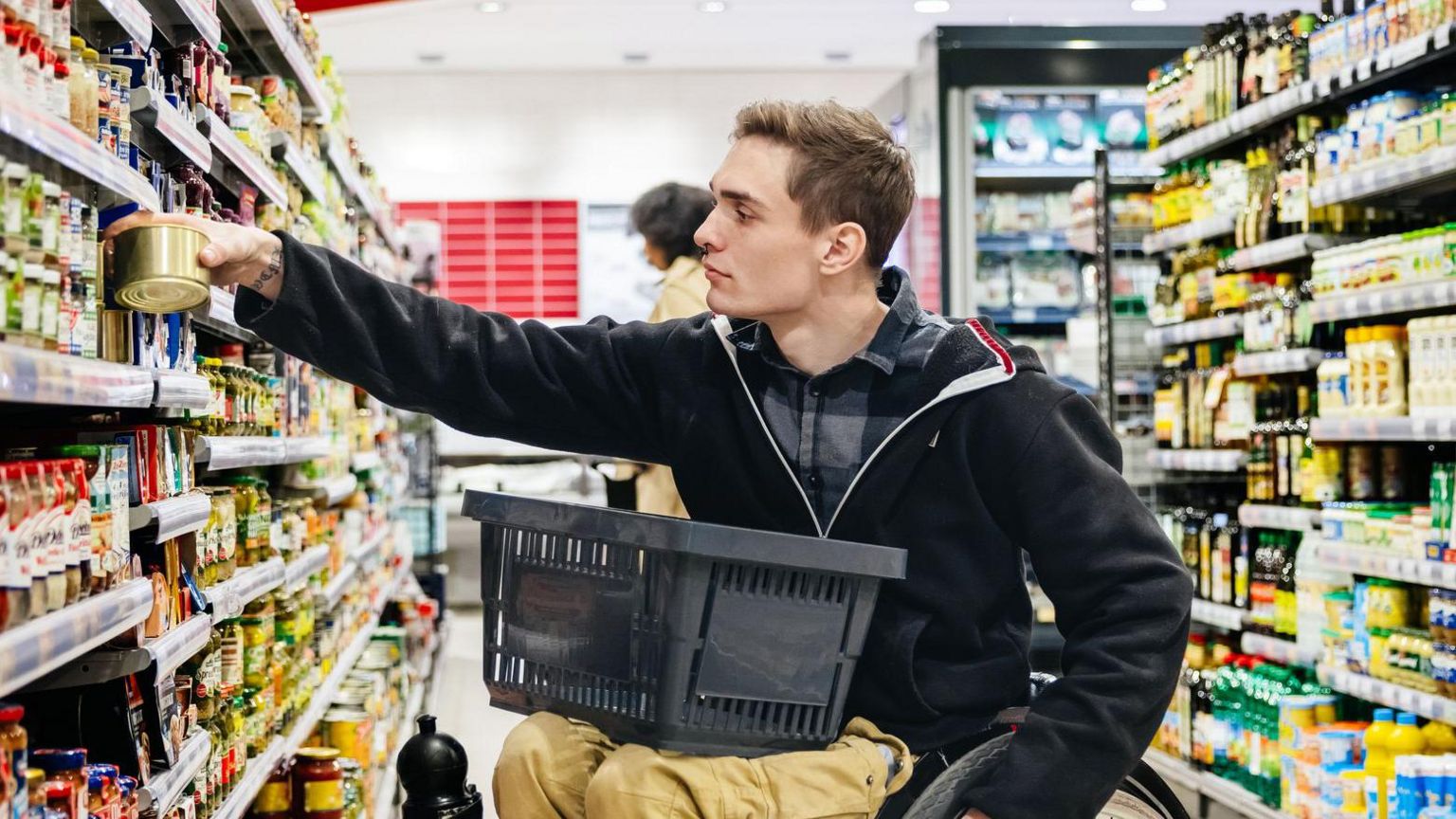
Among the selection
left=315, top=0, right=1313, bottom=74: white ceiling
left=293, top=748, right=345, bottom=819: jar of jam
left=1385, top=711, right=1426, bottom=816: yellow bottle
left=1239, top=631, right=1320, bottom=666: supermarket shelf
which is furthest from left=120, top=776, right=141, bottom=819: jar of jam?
left=315, top=0, right=1313, bottom=74: white ceiling

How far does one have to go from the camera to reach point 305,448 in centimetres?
355

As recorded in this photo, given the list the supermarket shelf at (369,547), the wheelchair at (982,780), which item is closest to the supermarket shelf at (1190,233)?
the supermarket shelf at (369,547)

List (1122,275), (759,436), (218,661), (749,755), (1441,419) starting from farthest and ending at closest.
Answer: (1122,275)
(1441,419)
(218,661)
(759,436)
(749,755)

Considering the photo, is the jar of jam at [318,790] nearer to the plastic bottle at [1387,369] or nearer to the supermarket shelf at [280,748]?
the supermarket shelf at [280,748]

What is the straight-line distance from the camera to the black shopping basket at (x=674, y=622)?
1869mm

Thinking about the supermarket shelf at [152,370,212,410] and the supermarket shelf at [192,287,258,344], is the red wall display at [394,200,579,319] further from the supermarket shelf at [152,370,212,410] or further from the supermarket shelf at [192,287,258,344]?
the supermarket shelf at [152,370,212,410]

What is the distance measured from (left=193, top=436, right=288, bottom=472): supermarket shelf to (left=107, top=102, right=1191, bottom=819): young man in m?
0.40

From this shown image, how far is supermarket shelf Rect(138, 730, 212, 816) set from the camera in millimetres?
2064

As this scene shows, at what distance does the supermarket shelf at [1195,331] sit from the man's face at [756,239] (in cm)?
321

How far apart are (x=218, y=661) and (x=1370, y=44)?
3.39 meters

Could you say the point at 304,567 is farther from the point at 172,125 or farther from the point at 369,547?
the point at 369,547

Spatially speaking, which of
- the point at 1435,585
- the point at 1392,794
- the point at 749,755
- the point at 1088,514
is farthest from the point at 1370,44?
the point at 749,755

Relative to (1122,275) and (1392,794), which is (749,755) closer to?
(1392,794)

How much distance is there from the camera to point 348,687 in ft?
15.9
